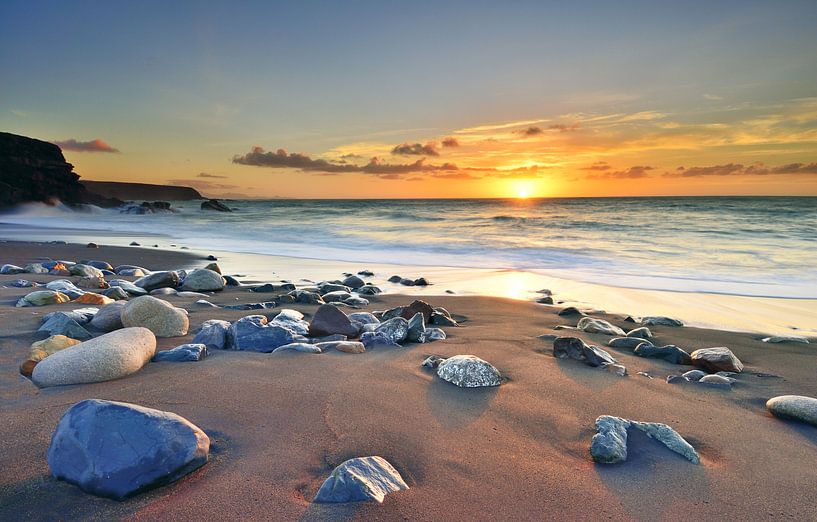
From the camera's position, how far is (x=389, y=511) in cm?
137

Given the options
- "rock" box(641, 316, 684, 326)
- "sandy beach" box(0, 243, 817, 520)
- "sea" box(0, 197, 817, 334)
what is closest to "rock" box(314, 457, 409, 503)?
"sandy beach" box(0, 243, 817, 520)

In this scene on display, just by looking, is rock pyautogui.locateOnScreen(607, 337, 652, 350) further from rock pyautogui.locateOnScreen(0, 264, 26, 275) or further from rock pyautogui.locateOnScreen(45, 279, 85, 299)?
rock pyautogui.locateOnScreen(0, 264, 26, 275)

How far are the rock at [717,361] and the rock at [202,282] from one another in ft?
15.9

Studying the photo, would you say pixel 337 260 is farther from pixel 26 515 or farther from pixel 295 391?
pixel 26 515

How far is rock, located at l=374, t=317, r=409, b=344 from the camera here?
3138mm

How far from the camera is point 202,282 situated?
18.0ft

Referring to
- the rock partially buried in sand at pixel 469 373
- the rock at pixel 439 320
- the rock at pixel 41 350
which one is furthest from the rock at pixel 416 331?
the rock at pixel 41 350

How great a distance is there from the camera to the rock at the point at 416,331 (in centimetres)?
320

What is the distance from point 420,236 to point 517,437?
45.8 ft

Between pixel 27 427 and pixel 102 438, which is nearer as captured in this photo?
pixel 102 438

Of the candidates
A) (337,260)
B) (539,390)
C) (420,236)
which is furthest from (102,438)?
(420,236)

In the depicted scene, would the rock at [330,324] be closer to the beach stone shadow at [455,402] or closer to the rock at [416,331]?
the rock at [416,331]

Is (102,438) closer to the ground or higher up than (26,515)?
higher up

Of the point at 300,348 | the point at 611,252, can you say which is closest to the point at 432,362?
the point at 300,348
